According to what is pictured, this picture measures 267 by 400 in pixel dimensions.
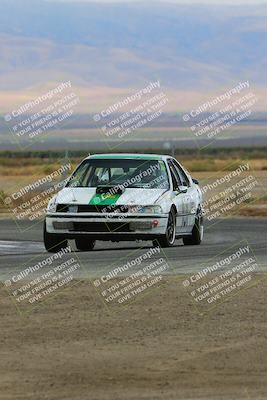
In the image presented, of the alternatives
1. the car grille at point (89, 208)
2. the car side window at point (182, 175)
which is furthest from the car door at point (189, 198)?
the car grille at point (89, 208)

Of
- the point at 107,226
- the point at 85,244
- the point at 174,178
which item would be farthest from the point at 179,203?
the point at 85,244

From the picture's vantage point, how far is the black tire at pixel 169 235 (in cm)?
2141

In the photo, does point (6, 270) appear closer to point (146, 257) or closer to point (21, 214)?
point (146, 257)

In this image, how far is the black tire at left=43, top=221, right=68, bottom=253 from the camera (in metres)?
21.1

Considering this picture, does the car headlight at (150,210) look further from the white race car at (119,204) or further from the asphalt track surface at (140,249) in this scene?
the asphalt track surface at (140,249)

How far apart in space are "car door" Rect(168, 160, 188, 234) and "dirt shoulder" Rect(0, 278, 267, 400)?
22.1 feet

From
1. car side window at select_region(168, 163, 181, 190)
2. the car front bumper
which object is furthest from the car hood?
A: car side window at select_region(168, 163, 181, 190)

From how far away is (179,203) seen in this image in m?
22.1

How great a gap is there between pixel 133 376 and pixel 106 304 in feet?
12.6

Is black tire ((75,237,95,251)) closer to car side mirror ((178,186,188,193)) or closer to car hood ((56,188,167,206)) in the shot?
car hood ((56,188,167,206))

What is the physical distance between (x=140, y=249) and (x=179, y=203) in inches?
41.9

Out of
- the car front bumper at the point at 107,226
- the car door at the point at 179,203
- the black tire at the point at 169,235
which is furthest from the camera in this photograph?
the car door at the point at 179,203

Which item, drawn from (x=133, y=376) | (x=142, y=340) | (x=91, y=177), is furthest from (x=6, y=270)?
(x=133, y=376)

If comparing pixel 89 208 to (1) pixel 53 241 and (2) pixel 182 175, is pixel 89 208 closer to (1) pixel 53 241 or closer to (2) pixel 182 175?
(1) pixel 53 241
